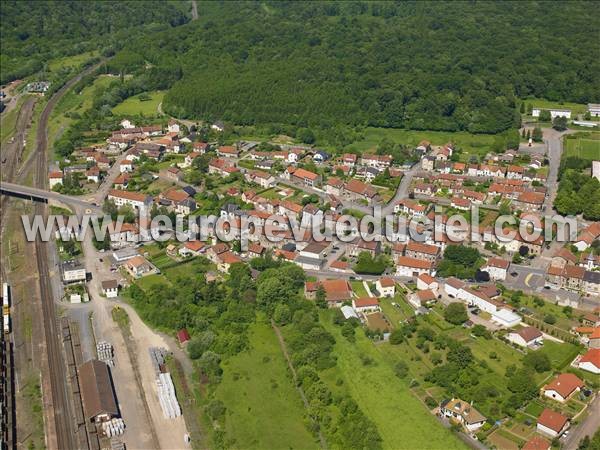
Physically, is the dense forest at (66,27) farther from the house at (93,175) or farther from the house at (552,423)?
the house at (552,423)

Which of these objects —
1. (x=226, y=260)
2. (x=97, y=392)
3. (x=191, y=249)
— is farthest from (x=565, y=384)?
(x=191, y=249)

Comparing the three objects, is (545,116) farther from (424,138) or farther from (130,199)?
(130,199)

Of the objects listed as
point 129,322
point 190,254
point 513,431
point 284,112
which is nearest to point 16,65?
point 284,112

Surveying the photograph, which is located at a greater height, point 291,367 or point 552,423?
point 552,423

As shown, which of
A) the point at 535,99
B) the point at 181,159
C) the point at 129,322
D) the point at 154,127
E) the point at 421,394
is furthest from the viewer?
the point at 535,99

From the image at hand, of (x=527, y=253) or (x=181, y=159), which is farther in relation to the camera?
(x=181, y=159)

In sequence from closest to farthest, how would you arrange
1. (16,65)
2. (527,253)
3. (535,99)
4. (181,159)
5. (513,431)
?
(513,431) → (527,253) → (181,159) → (535,99) → (16,65)

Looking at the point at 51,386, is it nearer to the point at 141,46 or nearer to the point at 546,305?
the point at 546,305
